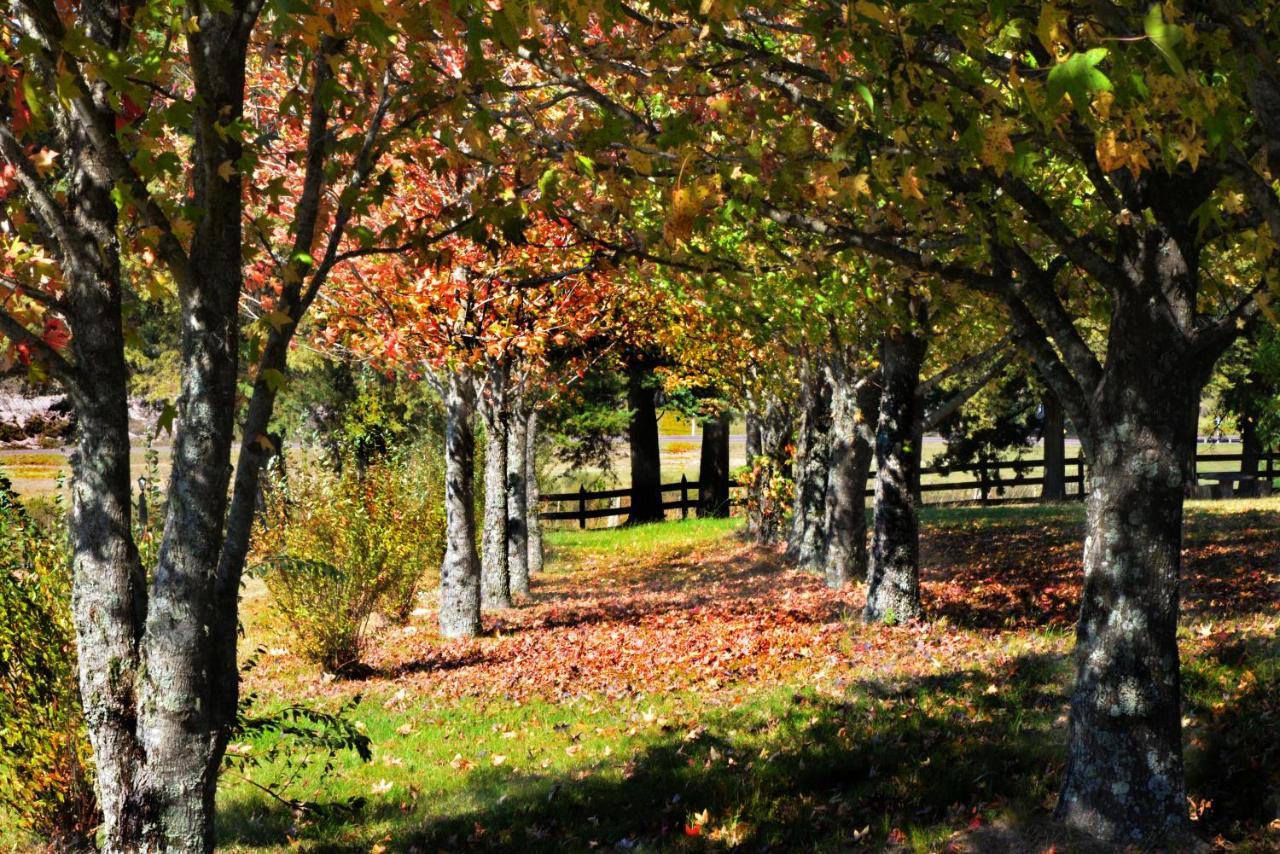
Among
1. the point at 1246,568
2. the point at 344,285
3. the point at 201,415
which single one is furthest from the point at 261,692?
the point at 1246,568

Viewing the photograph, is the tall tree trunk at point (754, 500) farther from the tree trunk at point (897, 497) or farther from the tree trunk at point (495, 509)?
the tree trunk at point (897, 497)

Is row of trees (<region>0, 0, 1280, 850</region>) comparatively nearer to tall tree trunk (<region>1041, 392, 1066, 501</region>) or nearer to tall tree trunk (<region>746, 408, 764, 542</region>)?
tall tree trunk (<region>746, 408, 764, 542</region>)

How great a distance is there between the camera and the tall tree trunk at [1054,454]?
30922 millimetres

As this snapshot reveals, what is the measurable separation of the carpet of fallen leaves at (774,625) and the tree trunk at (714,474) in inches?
577

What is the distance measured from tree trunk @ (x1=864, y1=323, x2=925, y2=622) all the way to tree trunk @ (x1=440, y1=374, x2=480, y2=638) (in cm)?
512

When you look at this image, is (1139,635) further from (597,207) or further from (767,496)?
(767,496)

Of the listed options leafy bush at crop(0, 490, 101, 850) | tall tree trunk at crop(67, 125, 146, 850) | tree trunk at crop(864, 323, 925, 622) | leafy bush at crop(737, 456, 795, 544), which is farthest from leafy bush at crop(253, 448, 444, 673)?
leafy bush at crop(737, 456, 795, 544)

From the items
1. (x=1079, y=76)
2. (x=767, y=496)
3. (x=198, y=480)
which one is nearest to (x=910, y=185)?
(x=1079, y=76)

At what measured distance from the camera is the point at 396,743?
8.85 m

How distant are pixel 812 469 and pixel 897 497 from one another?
727 cm

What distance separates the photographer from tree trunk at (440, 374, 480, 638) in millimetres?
14375

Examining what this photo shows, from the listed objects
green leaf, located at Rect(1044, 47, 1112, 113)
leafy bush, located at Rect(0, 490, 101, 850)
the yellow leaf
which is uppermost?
the yellow leaf

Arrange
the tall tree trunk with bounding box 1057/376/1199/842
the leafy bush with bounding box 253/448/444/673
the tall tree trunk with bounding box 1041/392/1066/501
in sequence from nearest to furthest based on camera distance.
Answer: the tall tree trunk with bounding box 1057/376/1199/842
the leafy bush with bounding box 253/448/444/673
the tall tree trunk with bounding box 1041/392/1066/501

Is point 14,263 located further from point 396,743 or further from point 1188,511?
point 1188,511
